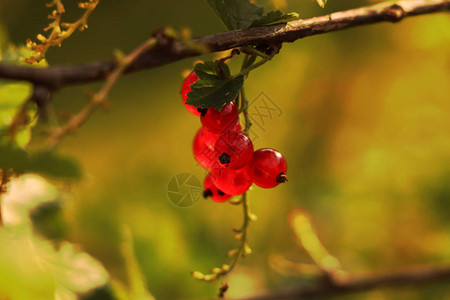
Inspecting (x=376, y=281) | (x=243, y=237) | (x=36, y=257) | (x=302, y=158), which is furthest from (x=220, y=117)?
(x=302, y=158)

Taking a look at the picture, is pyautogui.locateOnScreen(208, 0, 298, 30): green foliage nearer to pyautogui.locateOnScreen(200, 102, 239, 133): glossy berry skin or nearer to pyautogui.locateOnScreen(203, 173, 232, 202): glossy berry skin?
pyautogui.locateOnScreen(200, 102, 239, 133): glossy berry skin

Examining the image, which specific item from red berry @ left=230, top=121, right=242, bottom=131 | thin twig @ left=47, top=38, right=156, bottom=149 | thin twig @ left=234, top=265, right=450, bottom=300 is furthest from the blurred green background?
thin twig @ left=47, top=38, right=156, bottom=149

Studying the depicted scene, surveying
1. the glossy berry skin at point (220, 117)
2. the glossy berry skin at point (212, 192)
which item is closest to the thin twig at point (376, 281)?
the glossy berry skin at point (212, 192)

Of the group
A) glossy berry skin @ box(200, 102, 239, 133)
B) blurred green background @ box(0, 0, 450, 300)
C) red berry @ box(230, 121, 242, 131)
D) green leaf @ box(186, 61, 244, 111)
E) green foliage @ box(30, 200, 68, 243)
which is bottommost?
blurred green background @ box(0, 0, 450, 300)

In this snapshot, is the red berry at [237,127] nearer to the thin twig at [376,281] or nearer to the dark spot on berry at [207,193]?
the dark spot on berry at [207,193]

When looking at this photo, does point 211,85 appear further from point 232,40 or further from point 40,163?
point 40,163

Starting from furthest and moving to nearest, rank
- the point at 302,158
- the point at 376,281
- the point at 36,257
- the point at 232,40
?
1. the point at 302,158
2. the point at 376,281
3. the point at 36,257
4. the point at 232,40

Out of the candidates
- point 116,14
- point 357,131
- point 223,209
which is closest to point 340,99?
point 357,131
